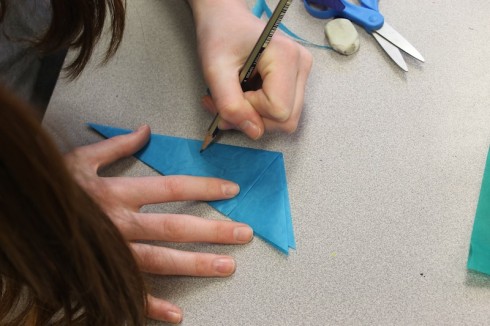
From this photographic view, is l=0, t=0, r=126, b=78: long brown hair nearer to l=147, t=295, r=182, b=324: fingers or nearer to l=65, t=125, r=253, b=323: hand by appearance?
l=65, t=125, r=253, b=323: hand

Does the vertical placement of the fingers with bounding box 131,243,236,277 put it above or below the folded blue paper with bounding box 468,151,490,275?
below

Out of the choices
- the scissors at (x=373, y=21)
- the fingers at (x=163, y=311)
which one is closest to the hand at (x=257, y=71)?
the scissors at (x=373, y=21)

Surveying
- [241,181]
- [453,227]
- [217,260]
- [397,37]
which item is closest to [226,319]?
[217,260]

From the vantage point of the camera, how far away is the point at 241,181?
0.56m

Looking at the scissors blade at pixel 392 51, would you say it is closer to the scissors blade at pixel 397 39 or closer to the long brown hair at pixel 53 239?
the scissors blade at pixel 397 39

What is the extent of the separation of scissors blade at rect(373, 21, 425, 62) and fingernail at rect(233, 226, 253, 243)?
0.34 m

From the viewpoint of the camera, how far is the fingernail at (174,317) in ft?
1.57

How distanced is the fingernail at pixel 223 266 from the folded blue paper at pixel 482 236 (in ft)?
0.85

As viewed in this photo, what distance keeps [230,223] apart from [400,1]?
432 millimetres

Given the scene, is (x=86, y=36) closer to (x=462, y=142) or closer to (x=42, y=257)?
(x=42, y=257)

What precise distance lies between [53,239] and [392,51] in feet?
1.71

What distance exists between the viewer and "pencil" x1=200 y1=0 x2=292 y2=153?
496mm

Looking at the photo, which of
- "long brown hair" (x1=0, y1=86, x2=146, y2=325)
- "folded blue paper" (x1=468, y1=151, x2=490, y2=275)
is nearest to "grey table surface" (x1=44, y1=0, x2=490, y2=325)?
"folded blue paper" (x1=468, y1=151, x2=490, y2=275)

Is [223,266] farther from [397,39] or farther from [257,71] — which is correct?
[397,39]
